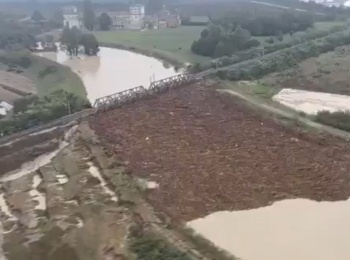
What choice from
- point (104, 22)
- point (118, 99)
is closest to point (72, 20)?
point (104, 22)

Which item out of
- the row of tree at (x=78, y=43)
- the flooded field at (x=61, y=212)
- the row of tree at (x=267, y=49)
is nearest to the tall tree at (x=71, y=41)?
the row of tree at (x=78, y=43)

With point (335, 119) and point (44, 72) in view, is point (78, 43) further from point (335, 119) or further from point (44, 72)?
point (335, 119)

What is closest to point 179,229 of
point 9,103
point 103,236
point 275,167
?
point 103,236

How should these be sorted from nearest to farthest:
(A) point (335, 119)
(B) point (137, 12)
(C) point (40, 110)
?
(A) point (335, 119), (C) point (40, 110), (B) point (137, 12)

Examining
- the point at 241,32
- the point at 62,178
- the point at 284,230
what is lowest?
the point at 62,178

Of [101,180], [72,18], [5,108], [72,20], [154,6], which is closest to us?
[101,180]

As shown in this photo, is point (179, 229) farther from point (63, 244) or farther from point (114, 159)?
point (114, 159)

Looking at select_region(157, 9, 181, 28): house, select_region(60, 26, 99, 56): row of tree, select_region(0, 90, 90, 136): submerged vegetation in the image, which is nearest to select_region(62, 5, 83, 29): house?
select_region(157, 9, 181, 28): house
